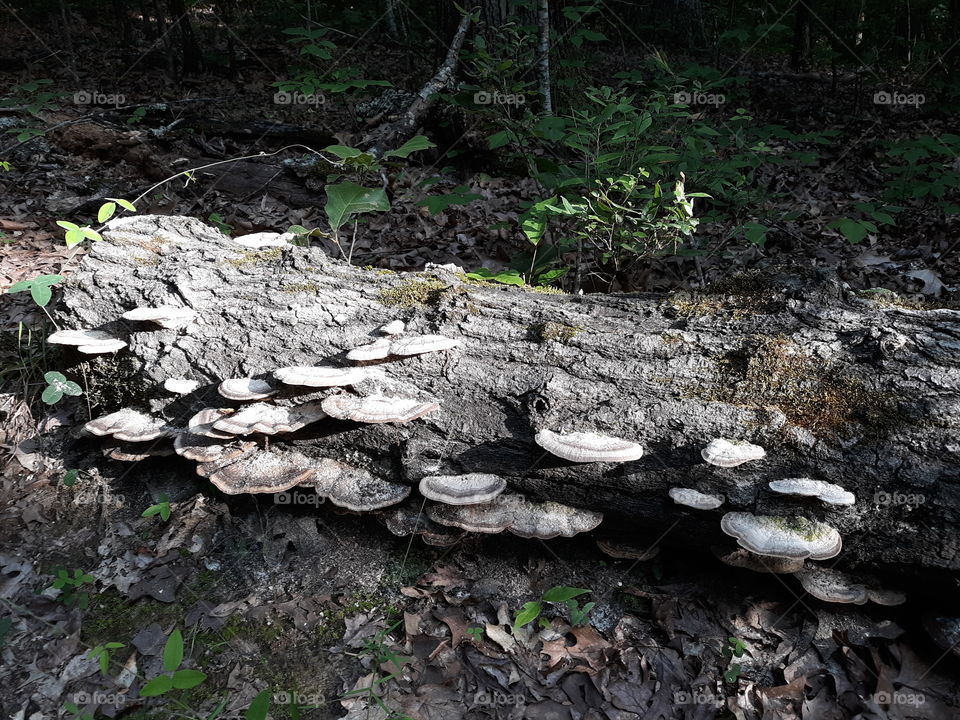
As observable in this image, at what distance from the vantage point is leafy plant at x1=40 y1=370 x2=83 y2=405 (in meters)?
3.51

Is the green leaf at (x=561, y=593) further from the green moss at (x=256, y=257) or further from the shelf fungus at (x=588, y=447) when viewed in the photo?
the green moss at (x=256, y=257)

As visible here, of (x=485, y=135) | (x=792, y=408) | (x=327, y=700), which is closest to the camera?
(x=327, y=700)

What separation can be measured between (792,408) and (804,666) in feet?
3.87

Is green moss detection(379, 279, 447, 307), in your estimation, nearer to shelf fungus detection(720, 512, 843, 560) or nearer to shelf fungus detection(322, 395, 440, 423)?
shelf fungus detection(322, 395, 440, 423)

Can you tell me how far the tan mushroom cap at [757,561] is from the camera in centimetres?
261

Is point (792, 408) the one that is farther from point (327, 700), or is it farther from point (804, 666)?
point (327, 700)

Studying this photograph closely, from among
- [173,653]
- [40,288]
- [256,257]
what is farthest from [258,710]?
[256,257]

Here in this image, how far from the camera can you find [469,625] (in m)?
2.90

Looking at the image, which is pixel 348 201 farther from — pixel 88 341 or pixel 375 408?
pixel 375 408

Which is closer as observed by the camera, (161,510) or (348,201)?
(161,510)

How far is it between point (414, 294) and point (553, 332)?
3.30ft

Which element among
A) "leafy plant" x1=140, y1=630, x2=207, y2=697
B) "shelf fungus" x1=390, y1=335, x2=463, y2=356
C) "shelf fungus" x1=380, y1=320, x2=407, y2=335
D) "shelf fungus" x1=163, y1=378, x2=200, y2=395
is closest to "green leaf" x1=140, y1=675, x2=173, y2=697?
"leafy plant" x1=140, y1=630, x2=207, y2=697

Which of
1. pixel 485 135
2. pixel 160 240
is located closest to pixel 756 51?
pixel 485 135

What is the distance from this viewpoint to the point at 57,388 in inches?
140
